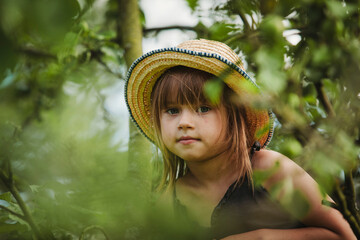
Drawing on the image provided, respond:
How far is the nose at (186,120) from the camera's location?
59.7 inches

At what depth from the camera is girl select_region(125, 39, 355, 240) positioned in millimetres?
1500

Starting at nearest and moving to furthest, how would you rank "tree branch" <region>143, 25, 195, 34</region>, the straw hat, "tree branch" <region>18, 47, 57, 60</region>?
the straw hat, "tree branch" <region>143, 25, 195, 34</region>, "tree branch" <region>18, 47, 57, 60</region>

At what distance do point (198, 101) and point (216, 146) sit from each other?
0.23 meters

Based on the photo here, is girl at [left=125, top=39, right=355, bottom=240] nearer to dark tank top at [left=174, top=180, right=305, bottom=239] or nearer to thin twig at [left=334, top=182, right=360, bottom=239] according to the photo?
dark tank top at [left=174, top=180, right=305, bottom=239]

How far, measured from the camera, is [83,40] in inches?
87.7

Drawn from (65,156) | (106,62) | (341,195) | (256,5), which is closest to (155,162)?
(106,62)

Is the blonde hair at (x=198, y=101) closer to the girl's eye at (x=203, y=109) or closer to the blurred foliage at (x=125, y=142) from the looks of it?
the girl's eye at (x=203, y=109)

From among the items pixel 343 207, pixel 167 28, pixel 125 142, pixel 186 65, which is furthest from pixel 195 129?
pixel 167 28

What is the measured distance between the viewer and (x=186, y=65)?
158 cm

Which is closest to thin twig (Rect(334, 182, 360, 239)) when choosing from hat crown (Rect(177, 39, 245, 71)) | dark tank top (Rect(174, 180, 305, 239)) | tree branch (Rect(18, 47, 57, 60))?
dark tank top (Rect(174, 180, 305, 239))

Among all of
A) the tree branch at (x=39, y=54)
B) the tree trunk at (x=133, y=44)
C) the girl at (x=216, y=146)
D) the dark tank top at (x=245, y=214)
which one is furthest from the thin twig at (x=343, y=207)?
the tree branch at (x=39, y=54)

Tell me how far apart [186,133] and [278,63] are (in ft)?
3.11

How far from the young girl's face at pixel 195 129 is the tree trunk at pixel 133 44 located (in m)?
0.39

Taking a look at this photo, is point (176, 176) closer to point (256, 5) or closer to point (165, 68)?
point (165, 68)
